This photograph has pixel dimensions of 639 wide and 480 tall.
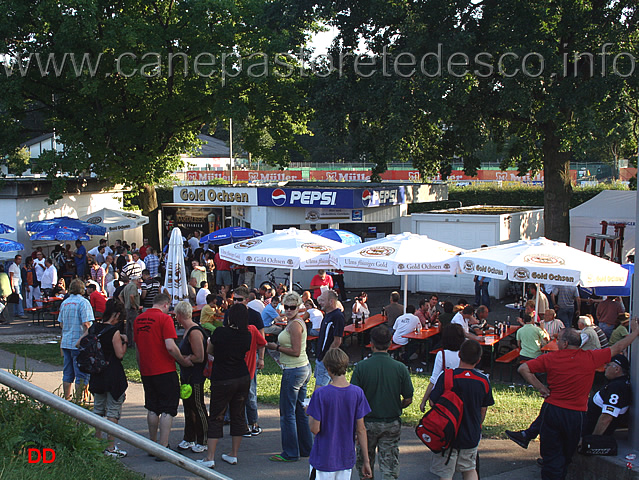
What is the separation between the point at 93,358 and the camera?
6832 mm

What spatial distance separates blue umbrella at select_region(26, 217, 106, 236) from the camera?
21.5 m

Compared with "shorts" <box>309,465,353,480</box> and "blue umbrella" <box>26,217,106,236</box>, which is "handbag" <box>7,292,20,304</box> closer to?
"blue umbrella" <box>26,217,106,236</box>

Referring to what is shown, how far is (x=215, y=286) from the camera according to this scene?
20.0 meters

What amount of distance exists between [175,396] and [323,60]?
1905 cm

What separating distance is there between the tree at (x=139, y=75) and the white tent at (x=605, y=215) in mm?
11168

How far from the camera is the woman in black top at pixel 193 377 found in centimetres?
685

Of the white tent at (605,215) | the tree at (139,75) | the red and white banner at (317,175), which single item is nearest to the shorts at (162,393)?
the white tent at (605,215)

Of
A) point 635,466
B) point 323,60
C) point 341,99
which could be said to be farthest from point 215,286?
point 635,466

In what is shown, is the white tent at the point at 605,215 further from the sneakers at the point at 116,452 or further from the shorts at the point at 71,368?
the sneakers at the point at 116,452

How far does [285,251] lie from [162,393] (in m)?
7.06

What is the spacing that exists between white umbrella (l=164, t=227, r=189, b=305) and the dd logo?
948 centimetres

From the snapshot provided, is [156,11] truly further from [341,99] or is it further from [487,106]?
[487,106]

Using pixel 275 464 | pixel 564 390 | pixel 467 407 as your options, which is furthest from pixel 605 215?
pixel 467 407

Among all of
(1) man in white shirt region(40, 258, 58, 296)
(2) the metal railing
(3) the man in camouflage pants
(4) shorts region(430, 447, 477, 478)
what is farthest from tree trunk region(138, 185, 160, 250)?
(2) the metal railing
